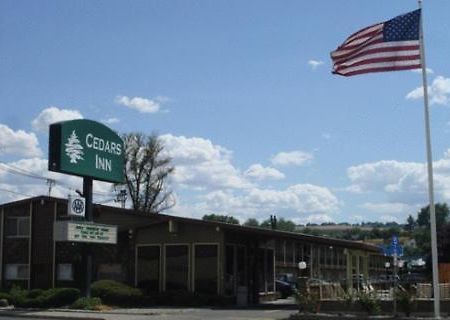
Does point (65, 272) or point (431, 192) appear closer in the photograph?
point (431, 192)

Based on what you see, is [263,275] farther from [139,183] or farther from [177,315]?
[139,183]

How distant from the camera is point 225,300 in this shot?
111ft

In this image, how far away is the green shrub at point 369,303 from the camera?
2444 centimetres

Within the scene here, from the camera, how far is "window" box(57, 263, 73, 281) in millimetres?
37375

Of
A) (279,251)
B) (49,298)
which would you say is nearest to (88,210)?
(49,298)

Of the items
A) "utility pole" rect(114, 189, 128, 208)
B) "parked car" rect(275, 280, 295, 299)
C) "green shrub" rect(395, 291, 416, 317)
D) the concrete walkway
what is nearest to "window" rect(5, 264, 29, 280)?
the concrete walkway

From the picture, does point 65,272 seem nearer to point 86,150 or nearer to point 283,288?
point 86,150

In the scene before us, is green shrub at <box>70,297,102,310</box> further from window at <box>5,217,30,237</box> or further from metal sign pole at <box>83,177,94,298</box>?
window at <box>5,217,30,237</box>

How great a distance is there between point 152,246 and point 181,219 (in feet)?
8.09

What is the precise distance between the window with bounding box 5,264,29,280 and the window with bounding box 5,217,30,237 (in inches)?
65.5

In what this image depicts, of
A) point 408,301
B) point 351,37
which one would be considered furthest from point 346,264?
point 351,37

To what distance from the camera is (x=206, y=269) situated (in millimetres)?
34375

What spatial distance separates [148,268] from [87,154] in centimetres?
784

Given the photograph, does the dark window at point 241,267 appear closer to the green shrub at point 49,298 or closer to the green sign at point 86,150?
the green sign at point 86,150
